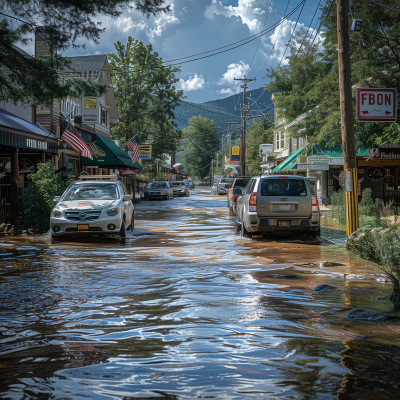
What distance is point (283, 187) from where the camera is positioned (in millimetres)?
13773

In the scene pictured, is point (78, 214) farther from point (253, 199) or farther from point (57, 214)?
point (253, 199)

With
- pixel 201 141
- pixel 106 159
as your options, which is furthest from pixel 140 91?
pixel 201 141

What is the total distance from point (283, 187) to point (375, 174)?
19.2 metres

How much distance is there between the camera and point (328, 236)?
14.9m

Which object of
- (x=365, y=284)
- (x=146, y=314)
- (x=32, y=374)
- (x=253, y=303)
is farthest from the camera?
(x=365, y=284)

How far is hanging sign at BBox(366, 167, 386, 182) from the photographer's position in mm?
30828

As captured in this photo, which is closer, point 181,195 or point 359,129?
point 359,129

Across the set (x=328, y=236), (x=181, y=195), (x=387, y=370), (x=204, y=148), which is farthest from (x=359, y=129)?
(x=204, y=148)

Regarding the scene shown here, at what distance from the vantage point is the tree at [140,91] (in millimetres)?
45656

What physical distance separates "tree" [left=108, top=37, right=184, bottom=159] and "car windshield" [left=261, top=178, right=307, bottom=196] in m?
32.4

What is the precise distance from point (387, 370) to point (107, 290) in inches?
168

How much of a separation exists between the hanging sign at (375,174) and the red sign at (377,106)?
17289mm

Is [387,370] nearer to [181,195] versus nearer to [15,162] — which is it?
[15,162]

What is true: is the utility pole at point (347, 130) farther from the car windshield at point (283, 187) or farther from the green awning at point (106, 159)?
the green awning at point (106, 159)
